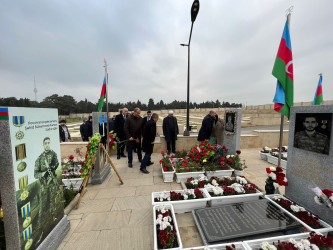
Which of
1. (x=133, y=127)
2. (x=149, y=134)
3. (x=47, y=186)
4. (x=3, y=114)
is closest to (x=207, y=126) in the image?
(x=149, y=134)

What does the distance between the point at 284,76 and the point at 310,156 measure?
1.81 m

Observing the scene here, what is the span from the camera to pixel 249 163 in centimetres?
577

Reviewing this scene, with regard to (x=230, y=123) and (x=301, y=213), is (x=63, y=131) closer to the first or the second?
(x=230, y=123)

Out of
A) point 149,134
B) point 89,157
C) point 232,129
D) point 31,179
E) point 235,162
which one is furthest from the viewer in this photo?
point 232,129

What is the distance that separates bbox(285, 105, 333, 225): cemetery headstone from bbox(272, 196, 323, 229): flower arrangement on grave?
0.28 m

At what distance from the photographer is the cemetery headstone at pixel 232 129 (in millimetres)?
5129

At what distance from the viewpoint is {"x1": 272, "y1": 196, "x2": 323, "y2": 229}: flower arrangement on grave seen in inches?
96.3

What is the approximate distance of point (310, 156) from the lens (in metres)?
2.80

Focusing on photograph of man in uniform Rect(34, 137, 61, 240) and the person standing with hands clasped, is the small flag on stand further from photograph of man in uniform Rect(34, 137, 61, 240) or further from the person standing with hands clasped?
the person standing with hands clasped

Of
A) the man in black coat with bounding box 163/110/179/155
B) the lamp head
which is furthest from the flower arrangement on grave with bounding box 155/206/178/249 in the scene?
the lamp head

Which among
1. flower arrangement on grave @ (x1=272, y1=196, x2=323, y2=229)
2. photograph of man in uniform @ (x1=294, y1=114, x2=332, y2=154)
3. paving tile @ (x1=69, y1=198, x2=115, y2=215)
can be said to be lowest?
paving tile @ (x1=69, y1=198, x2=115, y2=215)

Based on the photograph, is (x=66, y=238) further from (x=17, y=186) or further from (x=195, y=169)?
(x=195, y=169)

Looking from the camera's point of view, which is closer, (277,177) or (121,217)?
(121,217)

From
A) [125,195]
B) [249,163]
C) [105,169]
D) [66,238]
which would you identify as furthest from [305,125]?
[105,169]
